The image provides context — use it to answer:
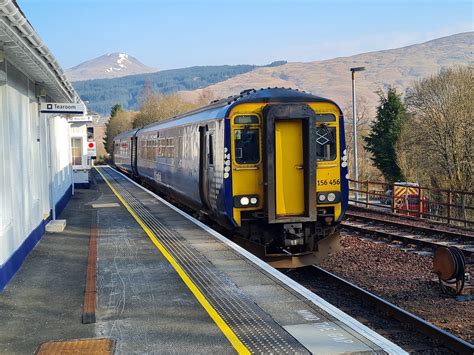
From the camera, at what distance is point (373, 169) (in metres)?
54.1

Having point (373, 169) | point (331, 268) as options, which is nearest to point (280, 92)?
point (331, 268)

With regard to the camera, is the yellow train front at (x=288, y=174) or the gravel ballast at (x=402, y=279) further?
the yellow train front at (x=288, y=174)

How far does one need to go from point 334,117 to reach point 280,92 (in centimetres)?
115

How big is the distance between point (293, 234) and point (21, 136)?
5.19 meters

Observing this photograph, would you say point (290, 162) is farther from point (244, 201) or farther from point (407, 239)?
point (407, 239)

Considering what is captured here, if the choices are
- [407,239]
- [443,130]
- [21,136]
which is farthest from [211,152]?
[443,130]

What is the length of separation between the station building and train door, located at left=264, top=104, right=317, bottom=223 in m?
4.16

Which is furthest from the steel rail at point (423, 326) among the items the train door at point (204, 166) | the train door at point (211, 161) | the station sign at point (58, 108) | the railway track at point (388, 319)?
the station sign at point (58, 108)

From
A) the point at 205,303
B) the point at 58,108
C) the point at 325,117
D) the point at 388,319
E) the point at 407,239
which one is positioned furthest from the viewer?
the point at 407,239

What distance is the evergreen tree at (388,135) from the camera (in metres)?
43.2

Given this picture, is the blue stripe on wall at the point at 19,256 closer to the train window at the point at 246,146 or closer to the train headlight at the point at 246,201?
the train headlight at the point at 246,201

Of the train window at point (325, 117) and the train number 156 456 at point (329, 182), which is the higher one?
the train window at point (325, 117)

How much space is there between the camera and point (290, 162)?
10602mm

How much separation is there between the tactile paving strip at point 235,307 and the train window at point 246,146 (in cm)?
193
